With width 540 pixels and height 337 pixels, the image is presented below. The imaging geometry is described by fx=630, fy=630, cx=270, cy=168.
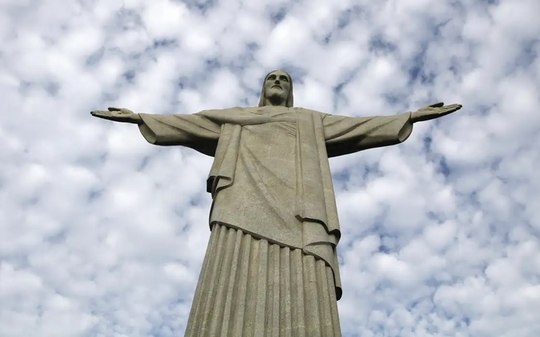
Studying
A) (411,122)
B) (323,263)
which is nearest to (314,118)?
(411,122)

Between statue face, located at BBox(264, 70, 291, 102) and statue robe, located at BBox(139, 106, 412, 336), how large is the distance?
23.4 inches

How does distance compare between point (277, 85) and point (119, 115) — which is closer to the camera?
point (119, 115)

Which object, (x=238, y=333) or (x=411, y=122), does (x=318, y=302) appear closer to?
(x=238, y=333)

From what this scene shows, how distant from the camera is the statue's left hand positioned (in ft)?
41.0

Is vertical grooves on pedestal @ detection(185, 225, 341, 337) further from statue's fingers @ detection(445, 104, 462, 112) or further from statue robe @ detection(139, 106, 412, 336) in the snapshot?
statue's fingers @ detection(445, 104, 462, 112)

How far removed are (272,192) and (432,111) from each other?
13.0 ft

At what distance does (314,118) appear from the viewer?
13008 millimetres

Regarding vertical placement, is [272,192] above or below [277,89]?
below

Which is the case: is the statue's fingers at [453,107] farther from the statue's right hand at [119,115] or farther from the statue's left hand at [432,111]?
the statue's right hand at [119,115]

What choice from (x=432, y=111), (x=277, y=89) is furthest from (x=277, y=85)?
(x=432, y=111)

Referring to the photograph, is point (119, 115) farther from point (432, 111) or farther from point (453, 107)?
point (453, 107)

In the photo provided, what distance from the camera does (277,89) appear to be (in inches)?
543

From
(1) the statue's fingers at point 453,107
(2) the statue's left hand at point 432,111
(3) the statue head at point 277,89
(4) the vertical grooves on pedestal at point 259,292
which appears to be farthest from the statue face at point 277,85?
(4) the vertical grooves on pedestal at point 259,292

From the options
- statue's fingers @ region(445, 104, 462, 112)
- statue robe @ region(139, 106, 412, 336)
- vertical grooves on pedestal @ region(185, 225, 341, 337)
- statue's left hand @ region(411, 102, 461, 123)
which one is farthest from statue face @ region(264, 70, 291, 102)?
vertical grooves on pedestal @ region(185, 225, 341, 337)
